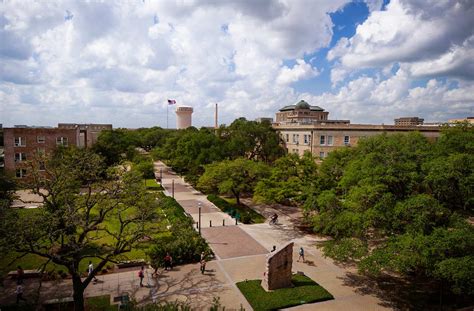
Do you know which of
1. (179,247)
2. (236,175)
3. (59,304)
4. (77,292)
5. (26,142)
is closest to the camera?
(77,292)

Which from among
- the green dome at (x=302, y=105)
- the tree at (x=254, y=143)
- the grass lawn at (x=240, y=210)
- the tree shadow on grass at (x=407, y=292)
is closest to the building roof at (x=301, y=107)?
the green dome at (x=302, y=105)

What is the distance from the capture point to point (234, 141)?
50125 mm

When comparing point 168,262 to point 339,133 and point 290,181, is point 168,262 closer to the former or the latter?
point 290,181

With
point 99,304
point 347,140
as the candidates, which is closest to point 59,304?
point 99,304

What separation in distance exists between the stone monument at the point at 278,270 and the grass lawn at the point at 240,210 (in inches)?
496

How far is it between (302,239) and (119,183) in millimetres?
17080

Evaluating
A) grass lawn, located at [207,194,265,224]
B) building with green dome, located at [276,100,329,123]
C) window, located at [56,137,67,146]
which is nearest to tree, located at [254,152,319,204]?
grass lawn, located at [207,194,265,224]

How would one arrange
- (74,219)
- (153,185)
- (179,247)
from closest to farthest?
(74,219) → (179,247) → (153,185)

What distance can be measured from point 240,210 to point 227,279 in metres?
16.4

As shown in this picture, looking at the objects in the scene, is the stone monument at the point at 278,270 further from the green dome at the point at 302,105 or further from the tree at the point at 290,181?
the green dome at the point at 302,105

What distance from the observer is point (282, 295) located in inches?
703

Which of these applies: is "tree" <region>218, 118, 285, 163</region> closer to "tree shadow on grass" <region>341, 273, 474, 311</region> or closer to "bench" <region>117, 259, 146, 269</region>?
"bench" <region>117, 259, 146, 269</region>

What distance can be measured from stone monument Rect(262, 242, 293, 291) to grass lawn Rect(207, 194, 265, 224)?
41.3 feet

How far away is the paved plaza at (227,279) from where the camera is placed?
17.5 metres
